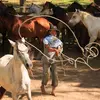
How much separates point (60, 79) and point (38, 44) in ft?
12.3

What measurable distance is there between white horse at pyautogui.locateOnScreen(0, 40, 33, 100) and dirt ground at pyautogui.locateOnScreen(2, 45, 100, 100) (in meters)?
1.51

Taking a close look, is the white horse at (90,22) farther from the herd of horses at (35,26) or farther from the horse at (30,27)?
the horse at (30,27)

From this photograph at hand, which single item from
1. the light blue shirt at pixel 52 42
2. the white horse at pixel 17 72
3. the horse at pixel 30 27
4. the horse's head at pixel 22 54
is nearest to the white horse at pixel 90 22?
the horse at pixel 30 27

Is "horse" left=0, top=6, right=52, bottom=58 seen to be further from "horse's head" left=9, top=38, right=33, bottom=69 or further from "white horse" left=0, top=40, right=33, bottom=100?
"horse's head" left=9, top=38, right=33, bottom=69

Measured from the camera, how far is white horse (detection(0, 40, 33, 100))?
6.18 meters

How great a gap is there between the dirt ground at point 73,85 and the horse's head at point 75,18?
1779 millimetres

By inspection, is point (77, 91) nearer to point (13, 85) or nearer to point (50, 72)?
point (50, 72)

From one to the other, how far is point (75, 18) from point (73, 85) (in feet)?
12.6

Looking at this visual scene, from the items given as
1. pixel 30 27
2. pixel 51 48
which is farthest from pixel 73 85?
pixel 30 27

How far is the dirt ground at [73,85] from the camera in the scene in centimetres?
852

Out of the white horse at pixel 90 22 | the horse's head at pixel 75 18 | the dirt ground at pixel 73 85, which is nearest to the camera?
the dirt ground at pixel 73 85

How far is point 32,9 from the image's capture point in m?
15.3

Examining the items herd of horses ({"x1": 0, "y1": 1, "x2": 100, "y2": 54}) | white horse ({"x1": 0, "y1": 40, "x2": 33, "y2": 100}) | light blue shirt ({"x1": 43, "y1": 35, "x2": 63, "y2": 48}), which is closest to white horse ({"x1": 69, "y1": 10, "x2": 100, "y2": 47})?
herd of horses ({"x1": 0, "y1": 1, "x2": 100, "y2": 54})

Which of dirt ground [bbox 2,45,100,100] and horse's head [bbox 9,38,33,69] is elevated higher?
horse's head [bbox 9,38,33,69]
